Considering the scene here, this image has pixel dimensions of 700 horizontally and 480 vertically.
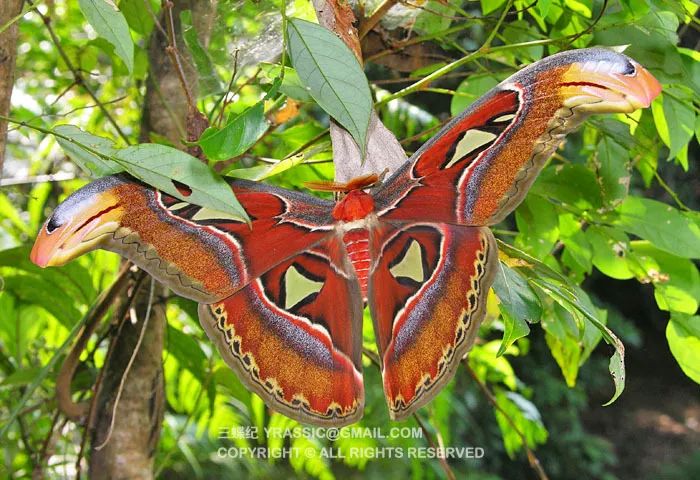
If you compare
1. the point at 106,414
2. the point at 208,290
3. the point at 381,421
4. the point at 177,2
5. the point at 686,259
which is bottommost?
the point at 381,421

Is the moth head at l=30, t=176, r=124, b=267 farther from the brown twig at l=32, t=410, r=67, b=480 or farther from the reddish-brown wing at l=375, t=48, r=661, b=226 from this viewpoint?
the brown twig at l=32, t=410, r=67, b=480

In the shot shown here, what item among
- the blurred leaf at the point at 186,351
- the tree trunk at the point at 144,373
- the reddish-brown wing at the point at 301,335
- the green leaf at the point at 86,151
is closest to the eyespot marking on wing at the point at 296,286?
the reddish-brown wing at the point at 301,335

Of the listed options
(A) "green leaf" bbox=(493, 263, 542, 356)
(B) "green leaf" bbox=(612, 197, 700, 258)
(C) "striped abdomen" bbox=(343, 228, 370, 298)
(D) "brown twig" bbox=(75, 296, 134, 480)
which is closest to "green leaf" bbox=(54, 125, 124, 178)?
(C) "striped abdomen" bbox=(343, 228, 370, 298)

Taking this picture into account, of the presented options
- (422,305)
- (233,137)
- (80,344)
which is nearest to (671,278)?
(422,305)

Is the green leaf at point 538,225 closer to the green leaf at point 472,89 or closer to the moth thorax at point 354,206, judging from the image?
the green leaf at point 472,89

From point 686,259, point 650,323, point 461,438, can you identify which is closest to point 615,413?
point 650,323

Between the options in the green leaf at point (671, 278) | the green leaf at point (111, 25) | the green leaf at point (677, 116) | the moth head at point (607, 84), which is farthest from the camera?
the green leaf at point (671, 278)

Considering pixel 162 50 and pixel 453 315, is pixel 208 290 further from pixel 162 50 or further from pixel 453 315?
pixel 162 50
